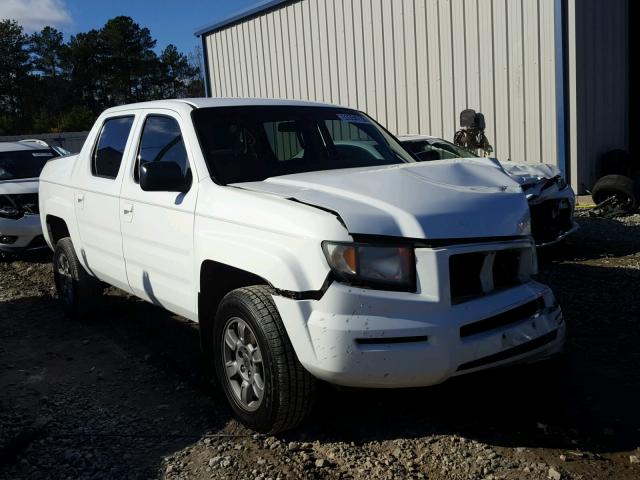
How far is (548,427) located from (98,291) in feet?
13.3

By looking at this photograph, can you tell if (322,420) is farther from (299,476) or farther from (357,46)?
(357,46)

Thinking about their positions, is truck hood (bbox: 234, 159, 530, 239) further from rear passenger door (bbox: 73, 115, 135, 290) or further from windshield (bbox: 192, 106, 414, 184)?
rear passenger door (bbox: 73, 115, 135, 290)

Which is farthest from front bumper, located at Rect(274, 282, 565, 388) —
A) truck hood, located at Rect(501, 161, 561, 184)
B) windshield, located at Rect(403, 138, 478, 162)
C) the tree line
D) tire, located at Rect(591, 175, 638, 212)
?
the tree line

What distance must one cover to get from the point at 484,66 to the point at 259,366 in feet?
31.2

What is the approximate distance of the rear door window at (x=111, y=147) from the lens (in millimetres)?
5039

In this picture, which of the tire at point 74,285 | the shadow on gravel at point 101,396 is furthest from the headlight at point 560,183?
the tire at point 74,285

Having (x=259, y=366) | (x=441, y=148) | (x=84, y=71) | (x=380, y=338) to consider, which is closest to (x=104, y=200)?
(x=259, y=366)

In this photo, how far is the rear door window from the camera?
504 centimetres

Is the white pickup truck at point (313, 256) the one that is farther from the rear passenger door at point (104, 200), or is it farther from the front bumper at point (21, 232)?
the front bumper at point (21, 232)

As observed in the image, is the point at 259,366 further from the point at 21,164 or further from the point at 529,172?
the point at 21,164

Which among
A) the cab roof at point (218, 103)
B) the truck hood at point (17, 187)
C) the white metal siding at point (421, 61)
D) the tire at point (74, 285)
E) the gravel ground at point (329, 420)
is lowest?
the gravel ground at point (329, 420)

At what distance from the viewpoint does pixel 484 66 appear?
458 inches

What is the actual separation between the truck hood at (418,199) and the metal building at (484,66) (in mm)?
7507

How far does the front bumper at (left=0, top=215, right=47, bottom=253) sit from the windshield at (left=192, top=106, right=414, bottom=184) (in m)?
5.38
